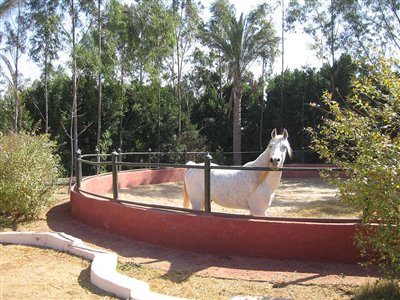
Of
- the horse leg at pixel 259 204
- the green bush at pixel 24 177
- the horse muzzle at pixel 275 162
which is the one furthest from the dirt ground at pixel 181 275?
the green bush at pixel 24 177

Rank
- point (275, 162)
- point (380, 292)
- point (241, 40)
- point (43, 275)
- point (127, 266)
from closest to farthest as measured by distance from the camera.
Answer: point (380, 292) → point (43, 275) → point (127, 266) → point (275, 162) → point (241, 40)

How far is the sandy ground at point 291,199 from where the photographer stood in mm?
9805

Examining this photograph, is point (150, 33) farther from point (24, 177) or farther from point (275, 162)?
point (275, 162)

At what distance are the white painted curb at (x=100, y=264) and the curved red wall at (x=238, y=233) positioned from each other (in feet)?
3.22

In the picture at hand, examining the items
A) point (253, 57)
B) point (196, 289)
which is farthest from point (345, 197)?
point (253, 57)

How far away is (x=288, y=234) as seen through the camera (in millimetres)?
5227

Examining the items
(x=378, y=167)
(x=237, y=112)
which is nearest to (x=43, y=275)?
(x=378, y=167)

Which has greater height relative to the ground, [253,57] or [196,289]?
[253,57]

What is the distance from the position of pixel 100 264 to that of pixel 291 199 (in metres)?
8.63

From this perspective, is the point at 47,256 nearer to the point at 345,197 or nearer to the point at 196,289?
the point at 196,289

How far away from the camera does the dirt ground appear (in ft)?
13.5

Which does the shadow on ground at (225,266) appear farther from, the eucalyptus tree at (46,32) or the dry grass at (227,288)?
the eucalyptus tree at (46,32)

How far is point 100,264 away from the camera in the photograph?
461 cm

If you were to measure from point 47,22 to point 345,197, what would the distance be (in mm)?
15936
